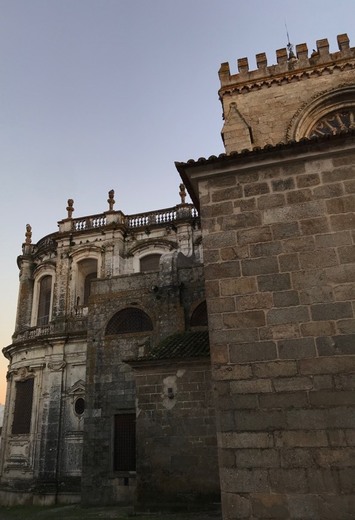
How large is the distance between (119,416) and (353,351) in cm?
1239

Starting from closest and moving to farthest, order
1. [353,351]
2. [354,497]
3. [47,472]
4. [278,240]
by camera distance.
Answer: [354,497]
[353,351]
[278,240]
[47,472]

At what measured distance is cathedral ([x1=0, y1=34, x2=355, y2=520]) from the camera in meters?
5.48

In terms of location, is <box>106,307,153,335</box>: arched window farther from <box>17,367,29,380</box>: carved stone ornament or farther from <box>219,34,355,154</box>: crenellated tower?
<box>219,34,355,154</box>: crenellated tower

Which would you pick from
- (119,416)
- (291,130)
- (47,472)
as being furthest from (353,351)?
(47,472)

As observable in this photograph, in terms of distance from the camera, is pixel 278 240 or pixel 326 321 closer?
pixel 326 321

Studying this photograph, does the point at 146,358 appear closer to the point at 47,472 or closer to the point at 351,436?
the point at 351,436

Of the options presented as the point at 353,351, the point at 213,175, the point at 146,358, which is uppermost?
the point at 213,175

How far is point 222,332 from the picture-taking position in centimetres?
606

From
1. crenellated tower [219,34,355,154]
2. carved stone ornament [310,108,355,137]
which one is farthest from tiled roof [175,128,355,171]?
carved stone ornament [310,108,355,137]

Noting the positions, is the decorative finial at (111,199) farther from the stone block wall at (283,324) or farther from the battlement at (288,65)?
the stone block wall at (283,324)

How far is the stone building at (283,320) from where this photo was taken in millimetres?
5315

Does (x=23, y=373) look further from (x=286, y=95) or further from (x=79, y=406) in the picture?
(x=286, y=95)

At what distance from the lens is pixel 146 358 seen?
12.4m

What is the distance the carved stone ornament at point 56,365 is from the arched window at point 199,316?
808cm
